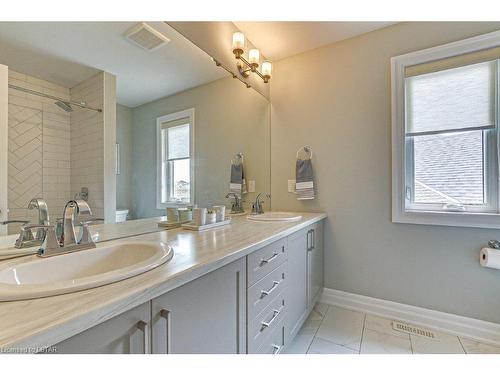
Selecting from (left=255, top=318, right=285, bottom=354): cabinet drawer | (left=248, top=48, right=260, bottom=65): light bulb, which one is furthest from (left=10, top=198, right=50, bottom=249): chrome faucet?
(left=248, top=48, right=260, bottom=65): light bulb

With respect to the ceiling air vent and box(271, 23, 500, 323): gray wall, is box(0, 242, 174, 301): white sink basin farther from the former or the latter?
box(271, 23, 500, 323): gray wall

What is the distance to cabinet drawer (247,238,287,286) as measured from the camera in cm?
102

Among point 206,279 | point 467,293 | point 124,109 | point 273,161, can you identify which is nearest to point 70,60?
point 124,109

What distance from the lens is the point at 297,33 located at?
6.38 ft

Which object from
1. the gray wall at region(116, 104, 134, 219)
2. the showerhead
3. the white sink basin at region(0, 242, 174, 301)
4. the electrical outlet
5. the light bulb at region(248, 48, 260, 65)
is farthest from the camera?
the electrical outlet

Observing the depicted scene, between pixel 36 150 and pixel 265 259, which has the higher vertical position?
pixel 36 150

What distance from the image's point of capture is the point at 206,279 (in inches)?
30.8

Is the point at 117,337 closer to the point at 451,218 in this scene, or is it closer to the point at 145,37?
the point at 145,37

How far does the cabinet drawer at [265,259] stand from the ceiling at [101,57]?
3.14 ft

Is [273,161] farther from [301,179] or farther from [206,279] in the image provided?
[206,279]

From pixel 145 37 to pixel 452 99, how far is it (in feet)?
6.63

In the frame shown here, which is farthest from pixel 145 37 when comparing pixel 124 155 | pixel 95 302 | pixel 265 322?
pixel 265 322

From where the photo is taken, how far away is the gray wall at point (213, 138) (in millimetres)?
1222

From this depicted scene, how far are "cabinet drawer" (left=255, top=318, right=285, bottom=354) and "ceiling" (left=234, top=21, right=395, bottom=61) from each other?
2096mm
